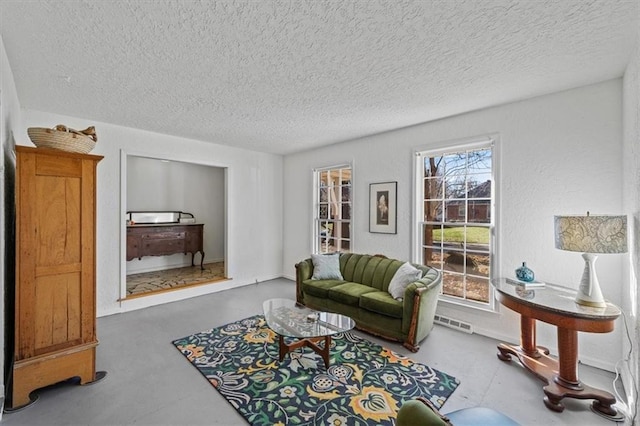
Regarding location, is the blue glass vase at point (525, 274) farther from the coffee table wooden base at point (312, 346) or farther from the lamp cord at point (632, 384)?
the coffee table wooden base at point (312, 346)

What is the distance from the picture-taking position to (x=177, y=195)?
22.3 feet

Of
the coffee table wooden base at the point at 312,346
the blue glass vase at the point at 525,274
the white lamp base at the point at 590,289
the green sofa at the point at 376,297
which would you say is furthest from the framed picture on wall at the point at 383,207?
the white lamp base at the point at 590,289

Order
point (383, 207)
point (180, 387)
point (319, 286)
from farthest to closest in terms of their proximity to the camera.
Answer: point (383, 207)
point (319, 286)
point (180, 387)

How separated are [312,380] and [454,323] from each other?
2.06 meters

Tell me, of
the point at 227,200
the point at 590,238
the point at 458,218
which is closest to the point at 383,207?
the point at 458,218

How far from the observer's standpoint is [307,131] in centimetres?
422

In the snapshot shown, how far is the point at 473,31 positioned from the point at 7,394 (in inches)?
167

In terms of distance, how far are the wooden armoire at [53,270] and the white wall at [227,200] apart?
1677mm

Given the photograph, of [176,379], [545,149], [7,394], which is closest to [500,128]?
[545,149]

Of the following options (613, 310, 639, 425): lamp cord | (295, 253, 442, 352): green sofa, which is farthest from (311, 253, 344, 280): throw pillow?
(613, 310, 639, 425): lamp cord

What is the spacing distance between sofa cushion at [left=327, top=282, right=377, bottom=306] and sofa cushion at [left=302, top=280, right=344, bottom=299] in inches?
3.3

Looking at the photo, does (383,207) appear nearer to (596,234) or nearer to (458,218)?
(458,218)

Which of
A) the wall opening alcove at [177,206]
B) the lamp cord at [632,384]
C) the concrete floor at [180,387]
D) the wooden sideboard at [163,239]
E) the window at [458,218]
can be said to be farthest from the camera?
the wall opening alcove at [177,206]

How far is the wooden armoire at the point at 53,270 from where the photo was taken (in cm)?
206
